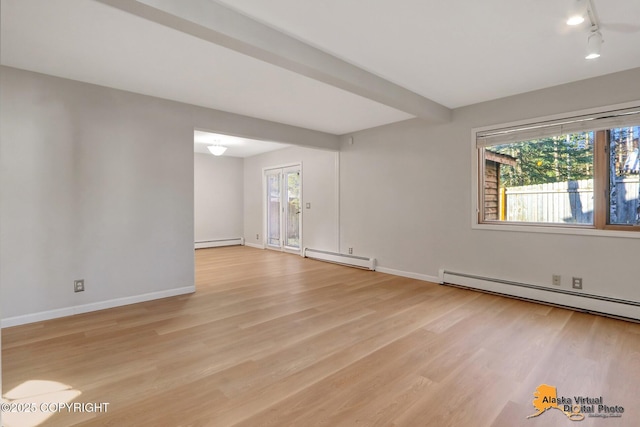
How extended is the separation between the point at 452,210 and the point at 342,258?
7.45ft

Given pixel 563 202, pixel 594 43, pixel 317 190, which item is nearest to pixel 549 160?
pixel 563 202

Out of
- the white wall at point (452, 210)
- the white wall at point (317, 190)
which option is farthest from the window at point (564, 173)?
the white wall at point (317, 190)

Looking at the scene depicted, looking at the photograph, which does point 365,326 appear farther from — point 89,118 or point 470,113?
point 89,118

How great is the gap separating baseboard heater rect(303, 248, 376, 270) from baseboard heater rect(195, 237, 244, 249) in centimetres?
275

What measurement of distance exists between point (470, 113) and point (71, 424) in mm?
4875

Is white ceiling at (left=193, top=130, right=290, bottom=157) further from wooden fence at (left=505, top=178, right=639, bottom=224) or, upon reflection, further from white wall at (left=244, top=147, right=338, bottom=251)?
wooden fence at (left=505, top=178, right=639, bottom=224)

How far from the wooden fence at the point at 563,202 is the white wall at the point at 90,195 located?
4127 mm

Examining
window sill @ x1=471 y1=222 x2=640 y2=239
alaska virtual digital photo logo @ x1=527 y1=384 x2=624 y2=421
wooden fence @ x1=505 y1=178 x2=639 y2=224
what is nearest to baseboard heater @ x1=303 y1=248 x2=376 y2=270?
window sill @ x1=471 y1=222 x2=640 y2=239

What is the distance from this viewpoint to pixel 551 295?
351cm

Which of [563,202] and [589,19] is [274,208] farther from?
[589,19]

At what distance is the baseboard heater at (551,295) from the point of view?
3098 mm

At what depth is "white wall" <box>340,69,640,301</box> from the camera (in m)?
3.24

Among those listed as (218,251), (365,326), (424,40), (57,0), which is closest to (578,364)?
(365,326)

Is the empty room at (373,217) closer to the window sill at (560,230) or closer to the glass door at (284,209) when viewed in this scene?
the window sill at (560,230)
